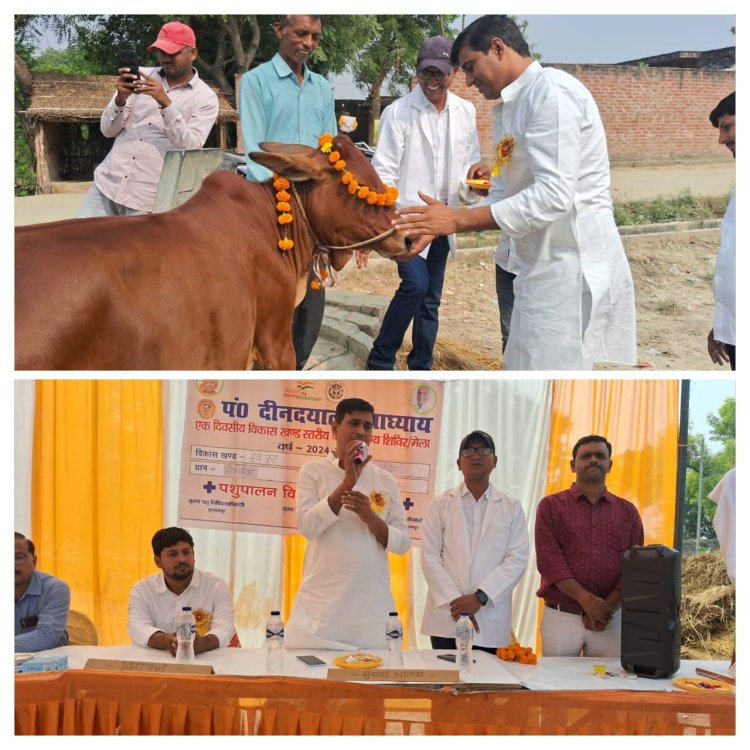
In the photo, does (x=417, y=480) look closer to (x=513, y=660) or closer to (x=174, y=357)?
(x=513, y=660)

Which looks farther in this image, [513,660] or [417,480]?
[417,480]

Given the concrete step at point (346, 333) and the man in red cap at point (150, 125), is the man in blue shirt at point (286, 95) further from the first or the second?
the concrete step at point (346, 333)

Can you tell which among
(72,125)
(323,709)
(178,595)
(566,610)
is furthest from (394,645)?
(72,125)

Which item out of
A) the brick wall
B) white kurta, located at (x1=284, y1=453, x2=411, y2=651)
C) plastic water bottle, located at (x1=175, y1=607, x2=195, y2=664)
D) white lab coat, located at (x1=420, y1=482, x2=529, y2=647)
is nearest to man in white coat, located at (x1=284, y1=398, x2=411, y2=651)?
white kurta, located at (x1=284, y1=453, x2=411, y2=651)

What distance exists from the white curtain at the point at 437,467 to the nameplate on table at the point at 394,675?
5.74ft

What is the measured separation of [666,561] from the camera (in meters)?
3.65

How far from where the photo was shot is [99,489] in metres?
5.06

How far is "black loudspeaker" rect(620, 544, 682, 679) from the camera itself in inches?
139

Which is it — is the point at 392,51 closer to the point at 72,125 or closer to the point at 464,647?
the point at 72,125

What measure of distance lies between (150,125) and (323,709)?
2486mm

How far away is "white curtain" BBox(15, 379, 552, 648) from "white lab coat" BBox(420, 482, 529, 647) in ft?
2.88
